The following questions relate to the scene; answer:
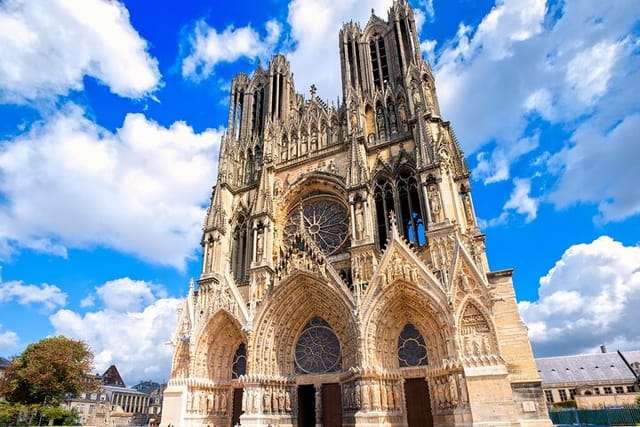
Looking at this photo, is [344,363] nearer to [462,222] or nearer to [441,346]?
[441,346]

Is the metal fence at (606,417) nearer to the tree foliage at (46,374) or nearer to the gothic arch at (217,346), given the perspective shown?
the gothic arch at (217,346)

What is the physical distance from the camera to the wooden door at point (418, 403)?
13.3m

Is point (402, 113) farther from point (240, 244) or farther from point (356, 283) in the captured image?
point (240, 244)

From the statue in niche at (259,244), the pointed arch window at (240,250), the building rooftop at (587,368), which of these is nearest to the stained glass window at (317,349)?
the statue in niche at (259,244)

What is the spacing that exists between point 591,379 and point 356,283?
32782mm

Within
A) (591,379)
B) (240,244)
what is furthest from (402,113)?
(591,379)

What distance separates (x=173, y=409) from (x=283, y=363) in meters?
4.72

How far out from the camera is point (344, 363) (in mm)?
14273

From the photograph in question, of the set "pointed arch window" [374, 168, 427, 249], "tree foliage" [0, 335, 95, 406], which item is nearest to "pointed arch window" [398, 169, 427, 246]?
"pointed arch window" [374, 168, 427, 249]

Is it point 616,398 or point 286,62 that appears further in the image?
point 616,398

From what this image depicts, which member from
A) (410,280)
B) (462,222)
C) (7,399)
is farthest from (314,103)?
(7,399)

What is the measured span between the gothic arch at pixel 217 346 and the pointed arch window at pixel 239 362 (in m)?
0.14

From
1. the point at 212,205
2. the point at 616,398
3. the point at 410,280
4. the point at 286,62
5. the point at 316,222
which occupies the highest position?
the point at 286,62

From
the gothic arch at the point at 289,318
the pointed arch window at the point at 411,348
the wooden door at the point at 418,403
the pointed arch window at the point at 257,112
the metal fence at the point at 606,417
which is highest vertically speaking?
the pointed arch window at the point at 257,112
